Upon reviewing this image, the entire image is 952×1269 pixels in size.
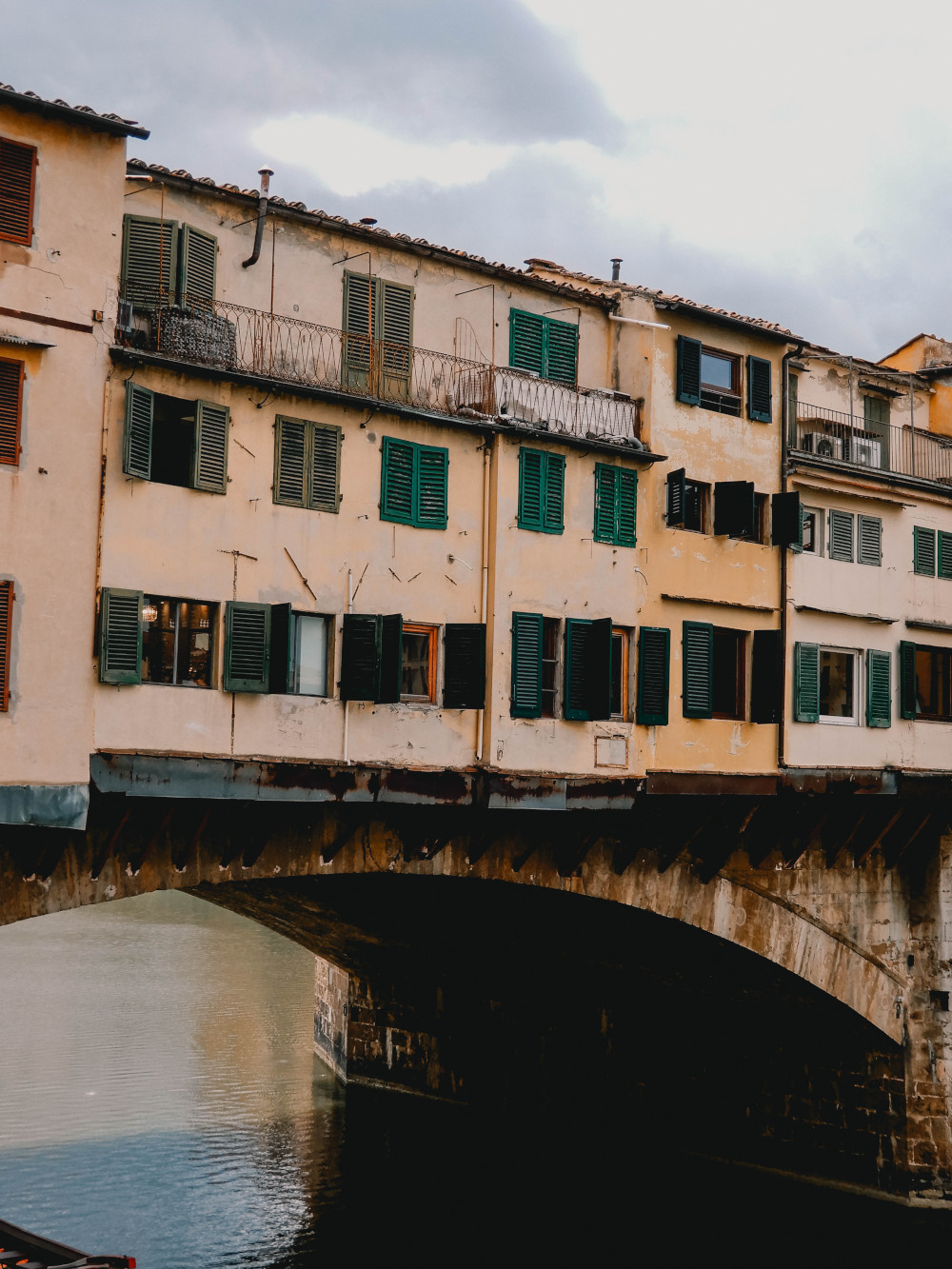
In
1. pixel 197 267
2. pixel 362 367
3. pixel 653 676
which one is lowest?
pixel 653 676

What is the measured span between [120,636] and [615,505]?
27.2 ft

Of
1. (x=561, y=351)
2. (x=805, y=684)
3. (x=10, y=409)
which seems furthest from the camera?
(x=805, y=684)

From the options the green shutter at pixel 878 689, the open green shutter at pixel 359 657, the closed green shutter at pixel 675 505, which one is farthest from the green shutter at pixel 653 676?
the green shutter at pixel 878 689

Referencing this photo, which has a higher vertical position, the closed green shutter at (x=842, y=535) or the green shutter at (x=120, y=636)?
the closed green shutter at (x=842, y=535)


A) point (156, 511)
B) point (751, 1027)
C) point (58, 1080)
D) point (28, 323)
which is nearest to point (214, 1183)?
point (58, 1080)

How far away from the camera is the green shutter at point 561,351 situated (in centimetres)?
2238

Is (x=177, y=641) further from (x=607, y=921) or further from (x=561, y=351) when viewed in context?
(x=607, y=921)

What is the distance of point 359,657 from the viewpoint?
18906 mm

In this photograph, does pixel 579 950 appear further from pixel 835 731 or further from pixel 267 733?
pixel 267 733

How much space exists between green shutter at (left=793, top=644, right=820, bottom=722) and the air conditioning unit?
12.4ft

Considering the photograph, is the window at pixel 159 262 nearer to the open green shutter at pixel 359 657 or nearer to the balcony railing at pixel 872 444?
the open green shutter at pixel 359 657

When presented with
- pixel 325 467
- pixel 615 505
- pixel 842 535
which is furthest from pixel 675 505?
pixel 325 467

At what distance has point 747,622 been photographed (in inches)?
951

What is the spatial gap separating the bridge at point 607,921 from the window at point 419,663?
127 centimetres
